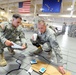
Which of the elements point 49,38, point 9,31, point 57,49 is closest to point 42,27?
point 49,38

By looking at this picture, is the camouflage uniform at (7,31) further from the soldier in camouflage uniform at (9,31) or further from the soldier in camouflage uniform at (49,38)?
the soldier in camouflage uniform at (49,38)

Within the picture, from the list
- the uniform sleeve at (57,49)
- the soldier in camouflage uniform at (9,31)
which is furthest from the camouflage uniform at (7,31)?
the uniform sleeve at (57,49)

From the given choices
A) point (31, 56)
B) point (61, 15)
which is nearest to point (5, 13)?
point (61, 15)

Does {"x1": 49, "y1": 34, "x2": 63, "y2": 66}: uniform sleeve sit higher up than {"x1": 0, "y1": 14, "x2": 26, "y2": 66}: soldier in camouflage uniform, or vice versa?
{"x1": 0, "y1": 14, "x2": 26, "y2": 66}: soldier in camouflage uniform

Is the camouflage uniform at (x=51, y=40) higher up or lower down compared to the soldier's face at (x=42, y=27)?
lower down

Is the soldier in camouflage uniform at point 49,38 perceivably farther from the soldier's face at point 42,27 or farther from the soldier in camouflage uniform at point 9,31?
the soldier in camouflage uniform at point 9,31

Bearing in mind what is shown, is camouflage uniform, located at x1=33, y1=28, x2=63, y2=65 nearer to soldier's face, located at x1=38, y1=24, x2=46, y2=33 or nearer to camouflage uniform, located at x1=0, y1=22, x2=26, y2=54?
soldier's face, located at x1=38, y1=24, x2=46, y2=33

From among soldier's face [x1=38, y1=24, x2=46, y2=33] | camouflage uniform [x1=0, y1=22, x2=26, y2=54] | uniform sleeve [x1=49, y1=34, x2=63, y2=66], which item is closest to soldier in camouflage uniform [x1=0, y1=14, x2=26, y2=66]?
camouflage uniform [x1=0, y1=22, x2=26, y2=54]

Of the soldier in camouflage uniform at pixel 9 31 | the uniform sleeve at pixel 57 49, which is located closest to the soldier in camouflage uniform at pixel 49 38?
the uniform sleeve at pixel 57 49

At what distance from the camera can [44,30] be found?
1.88 meters

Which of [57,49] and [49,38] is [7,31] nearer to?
[49,38]

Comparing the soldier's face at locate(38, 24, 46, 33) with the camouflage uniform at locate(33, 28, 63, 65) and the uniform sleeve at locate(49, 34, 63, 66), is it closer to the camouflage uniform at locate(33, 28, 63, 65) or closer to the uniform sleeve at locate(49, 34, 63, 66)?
the camouflage uniform at locate(33, 28, 63, 65)

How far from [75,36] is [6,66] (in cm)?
614

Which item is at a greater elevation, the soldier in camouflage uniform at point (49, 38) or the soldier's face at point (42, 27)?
the soldier's face at point (42, 27)
